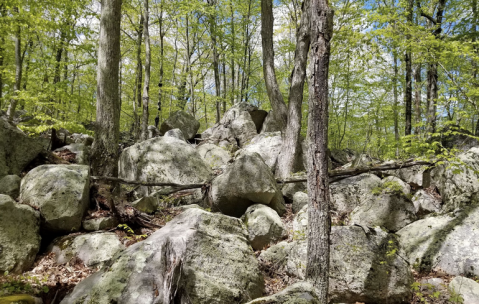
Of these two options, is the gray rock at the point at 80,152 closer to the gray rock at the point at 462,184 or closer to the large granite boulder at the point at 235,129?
the large granite boulder at the point at 235,129

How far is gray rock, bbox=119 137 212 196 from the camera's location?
25.4 ft

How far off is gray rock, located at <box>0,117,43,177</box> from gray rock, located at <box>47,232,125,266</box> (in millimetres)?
2576

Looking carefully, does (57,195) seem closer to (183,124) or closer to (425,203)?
(425,203)

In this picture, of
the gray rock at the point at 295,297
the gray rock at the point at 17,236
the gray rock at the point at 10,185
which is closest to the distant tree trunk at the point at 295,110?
the gray rock at the point at 295,297

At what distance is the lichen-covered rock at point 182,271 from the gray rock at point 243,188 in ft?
7.11

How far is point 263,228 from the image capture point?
5832 mm

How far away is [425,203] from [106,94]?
28.4 feet

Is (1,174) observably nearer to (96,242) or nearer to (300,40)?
(96,242)

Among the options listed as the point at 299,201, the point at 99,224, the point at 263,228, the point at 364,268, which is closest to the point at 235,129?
the point at 299,201

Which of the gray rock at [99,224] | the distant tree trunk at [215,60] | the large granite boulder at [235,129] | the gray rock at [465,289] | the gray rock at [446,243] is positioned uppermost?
the distant tree trunk at [215,60]

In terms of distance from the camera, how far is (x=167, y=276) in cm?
336

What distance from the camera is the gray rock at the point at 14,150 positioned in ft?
20.3

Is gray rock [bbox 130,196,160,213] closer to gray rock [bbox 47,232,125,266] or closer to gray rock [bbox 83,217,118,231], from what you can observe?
gray rock [bbox 83,217,118,231]

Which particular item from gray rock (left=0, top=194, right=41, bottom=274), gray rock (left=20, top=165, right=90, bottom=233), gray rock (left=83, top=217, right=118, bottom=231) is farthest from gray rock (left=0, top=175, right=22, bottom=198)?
gray rock (left=83, top=217, right=118, bottom=231)
